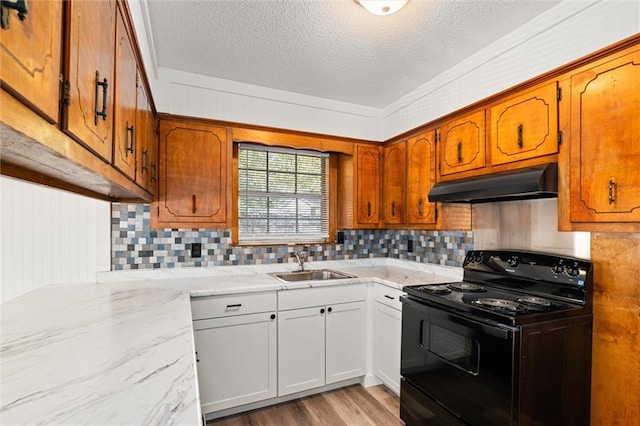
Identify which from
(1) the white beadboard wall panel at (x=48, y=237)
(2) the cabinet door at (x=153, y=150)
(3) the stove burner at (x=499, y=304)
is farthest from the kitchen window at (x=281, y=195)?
(3) the stove burner at (x=499, y=304)

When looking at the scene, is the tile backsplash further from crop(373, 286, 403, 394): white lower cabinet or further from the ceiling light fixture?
the ceiling light fixture

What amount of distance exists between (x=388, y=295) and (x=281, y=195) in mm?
1336

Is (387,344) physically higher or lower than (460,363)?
lower

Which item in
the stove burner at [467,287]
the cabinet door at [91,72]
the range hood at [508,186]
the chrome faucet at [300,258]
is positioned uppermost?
the cabinet door at [91,72]

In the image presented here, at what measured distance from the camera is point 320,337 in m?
2.59

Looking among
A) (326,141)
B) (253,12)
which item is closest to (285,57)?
(253,12)

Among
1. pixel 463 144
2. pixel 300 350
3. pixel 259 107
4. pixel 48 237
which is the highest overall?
pixel 259 107

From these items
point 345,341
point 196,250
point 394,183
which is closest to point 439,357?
point 345,341

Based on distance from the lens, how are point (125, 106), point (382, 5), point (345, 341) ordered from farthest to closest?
point (345, 341) → point (382, 5) → point (125, 106)

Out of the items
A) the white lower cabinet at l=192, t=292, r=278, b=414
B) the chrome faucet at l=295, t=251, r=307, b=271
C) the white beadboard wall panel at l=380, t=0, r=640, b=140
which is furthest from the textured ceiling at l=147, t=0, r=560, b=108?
the white lower cabinet at l=192, t=292, r=278, b=414

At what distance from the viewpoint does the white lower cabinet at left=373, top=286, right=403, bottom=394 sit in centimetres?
249

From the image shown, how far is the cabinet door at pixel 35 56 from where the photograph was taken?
1.70 feet

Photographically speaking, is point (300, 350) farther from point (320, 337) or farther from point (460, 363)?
point (460, 363)

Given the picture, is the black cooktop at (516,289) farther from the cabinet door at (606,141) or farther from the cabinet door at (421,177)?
the cabinet door at (421,177)
